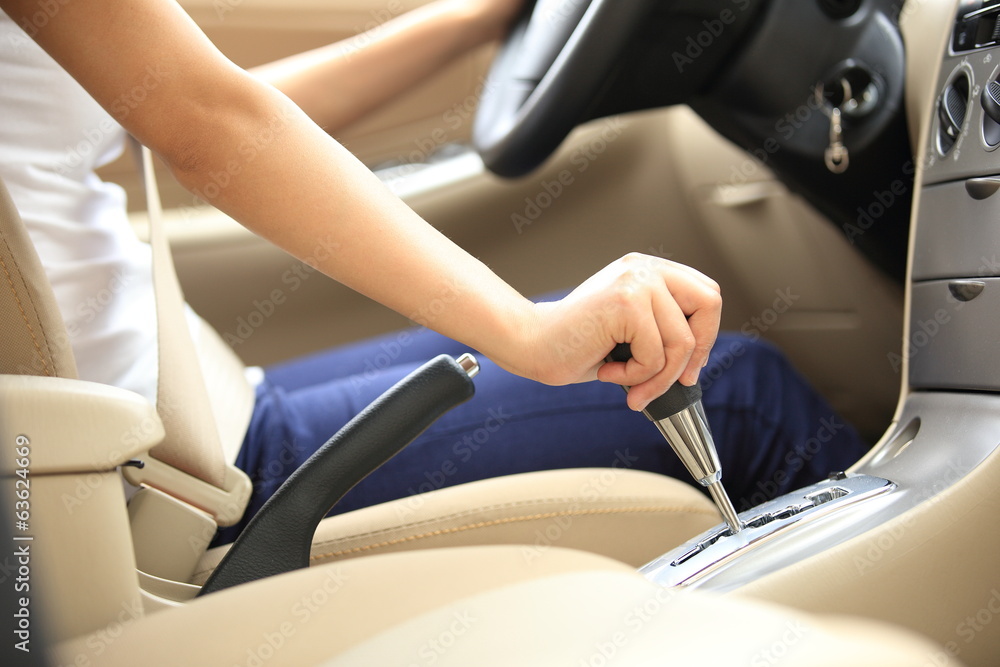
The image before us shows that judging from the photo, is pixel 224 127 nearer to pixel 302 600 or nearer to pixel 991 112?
pixel 302 600

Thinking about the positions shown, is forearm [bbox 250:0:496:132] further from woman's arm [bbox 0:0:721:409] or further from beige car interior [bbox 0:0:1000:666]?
woman's arm [bbox 0:0:721:409]

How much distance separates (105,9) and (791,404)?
0.65 m

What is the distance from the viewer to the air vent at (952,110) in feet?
2.21

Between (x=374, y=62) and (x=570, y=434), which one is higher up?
(x=374, y=62)

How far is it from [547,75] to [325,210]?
418 millimetres

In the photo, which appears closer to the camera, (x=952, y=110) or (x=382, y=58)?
(x=952, y=110)

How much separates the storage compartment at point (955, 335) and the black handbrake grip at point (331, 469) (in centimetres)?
39

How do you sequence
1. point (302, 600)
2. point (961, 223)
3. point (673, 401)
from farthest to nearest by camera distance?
point (961, 223)
point (673, 401)
point (302, 600)

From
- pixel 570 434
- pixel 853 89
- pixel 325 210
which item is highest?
pixel 853 89

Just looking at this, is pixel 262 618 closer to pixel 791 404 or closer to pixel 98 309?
pixel 98 309

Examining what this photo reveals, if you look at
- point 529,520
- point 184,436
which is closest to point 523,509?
point 529,520

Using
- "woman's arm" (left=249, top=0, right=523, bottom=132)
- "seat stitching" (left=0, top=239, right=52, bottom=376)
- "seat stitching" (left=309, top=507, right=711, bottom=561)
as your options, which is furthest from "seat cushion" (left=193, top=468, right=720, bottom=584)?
"woman's arm" (left=249, top=0, right=523, bottom=132)

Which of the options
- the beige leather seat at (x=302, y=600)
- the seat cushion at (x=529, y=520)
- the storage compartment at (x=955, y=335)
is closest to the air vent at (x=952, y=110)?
the storage compartment at (x=955, y=335)

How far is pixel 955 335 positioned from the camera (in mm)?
660
